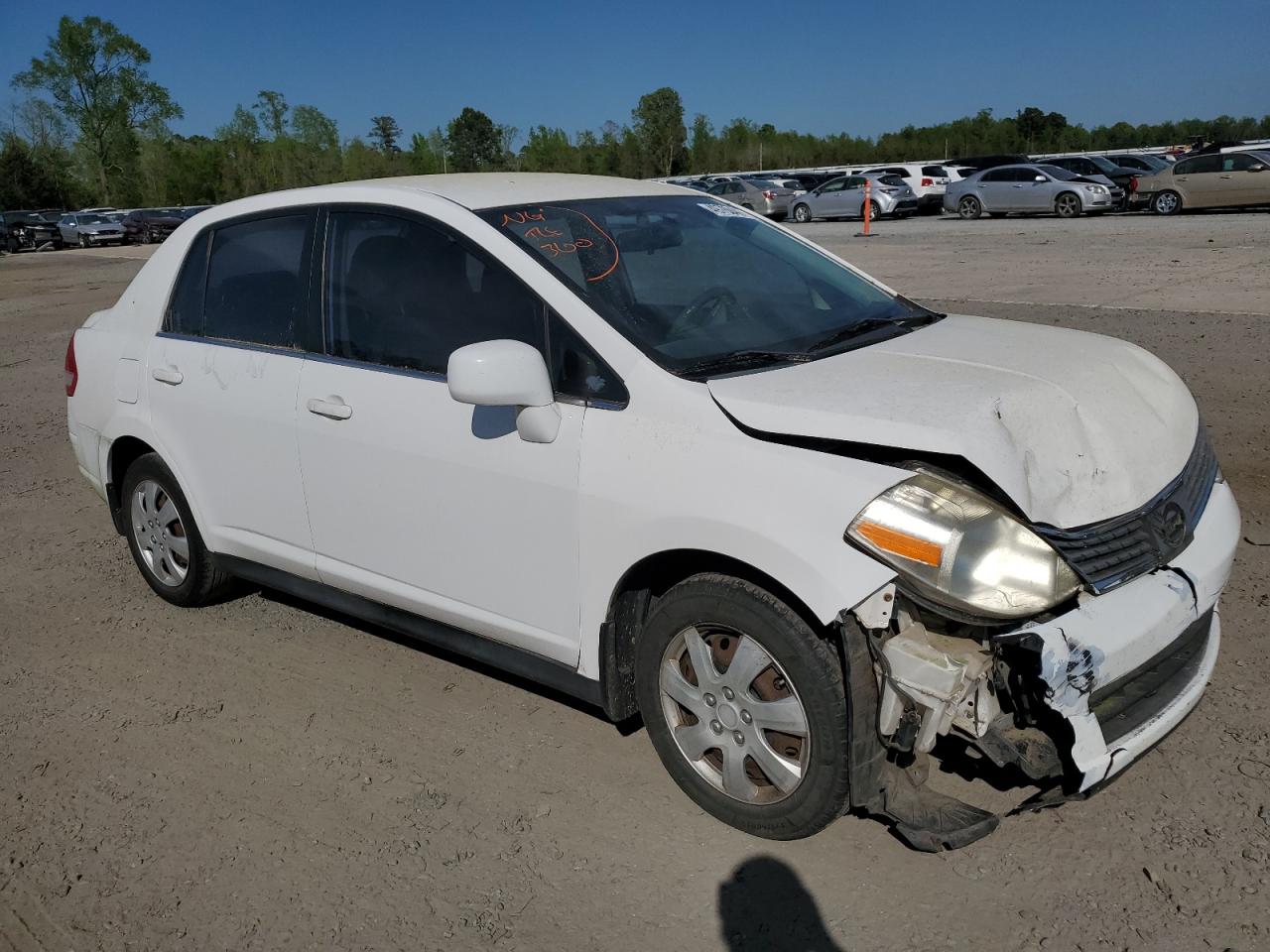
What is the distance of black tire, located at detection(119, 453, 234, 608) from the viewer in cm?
467

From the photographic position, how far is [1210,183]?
24484mm

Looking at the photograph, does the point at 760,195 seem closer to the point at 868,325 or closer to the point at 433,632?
the point at 868,325

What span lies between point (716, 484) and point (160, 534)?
10.3 feet

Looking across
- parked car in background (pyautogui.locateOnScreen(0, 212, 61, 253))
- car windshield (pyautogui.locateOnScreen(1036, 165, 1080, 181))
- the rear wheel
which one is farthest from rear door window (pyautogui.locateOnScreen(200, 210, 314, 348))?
parked car in background (pyautogui.locateOnScreen(0, 212, 61, 253))

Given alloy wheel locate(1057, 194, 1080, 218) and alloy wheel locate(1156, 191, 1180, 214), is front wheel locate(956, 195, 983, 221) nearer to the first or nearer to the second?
alloy wheel locate(1057, 194, 1080, 218)

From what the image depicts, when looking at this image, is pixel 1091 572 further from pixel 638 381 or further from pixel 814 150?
Result: pixel 814 150

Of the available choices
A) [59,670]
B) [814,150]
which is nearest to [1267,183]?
[59,670]

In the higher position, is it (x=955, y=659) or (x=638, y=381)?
(x=638, y=381)

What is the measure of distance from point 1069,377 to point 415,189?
229 cm

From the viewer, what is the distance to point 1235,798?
307 centimetres

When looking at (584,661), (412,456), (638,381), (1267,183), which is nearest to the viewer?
(638,381)

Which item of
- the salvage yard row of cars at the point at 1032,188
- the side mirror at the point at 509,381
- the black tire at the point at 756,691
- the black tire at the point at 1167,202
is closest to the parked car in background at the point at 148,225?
the salvage yard row of cars at the point at 1032,188

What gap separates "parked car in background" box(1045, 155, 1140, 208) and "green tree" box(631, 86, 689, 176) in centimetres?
5968

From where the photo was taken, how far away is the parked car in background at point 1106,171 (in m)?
27.4
